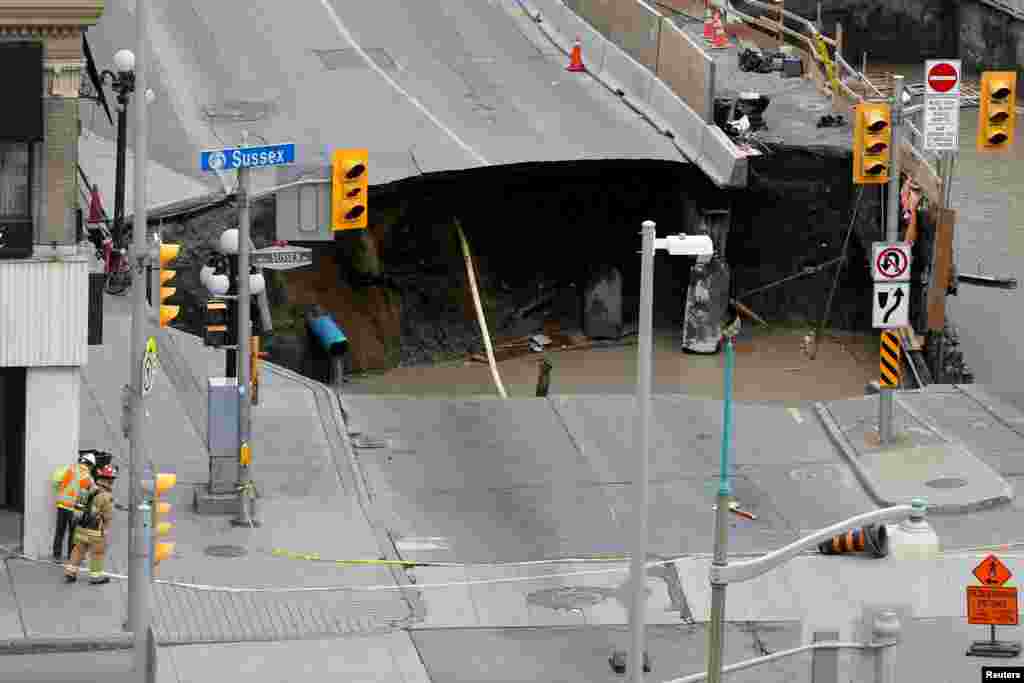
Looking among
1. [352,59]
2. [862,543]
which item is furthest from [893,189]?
[352,59]

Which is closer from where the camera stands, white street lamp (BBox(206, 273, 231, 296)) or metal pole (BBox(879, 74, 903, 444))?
white street lamp (BBox(206, 273, 231, 296))

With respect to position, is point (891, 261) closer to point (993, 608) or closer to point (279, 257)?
point (993, 608)

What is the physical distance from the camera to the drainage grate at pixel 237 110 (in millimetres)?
52125

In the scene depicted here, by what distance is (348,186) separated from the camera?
110 feet

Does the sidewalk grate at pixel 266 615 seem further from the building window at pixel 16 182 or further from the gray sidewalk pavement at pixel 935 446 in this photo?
the gray sidewalk pavement at pixel 935 446

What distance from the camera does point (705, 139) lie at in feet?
168

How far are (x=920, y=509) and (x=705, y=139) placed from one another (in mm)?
27539

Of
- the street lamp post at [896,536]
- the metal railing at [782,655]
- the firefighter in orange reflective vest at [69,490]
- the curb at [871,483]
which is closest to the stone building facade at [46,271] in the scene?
the firefighter in orange reflective vest at [69,490]

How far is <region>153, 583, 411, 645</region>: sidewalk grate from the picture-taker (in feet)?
108

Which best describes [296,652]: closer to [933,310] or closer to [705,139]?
[933,310]

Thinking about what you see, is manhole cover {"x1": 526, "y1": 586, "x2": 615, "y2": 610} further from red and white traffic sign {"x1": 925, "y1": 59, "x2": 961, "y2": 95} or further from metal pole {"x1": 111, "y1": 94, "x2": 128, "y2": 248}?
metal pole {"x1": 111, "y1": 94, "x2": 128, "y2": 248}

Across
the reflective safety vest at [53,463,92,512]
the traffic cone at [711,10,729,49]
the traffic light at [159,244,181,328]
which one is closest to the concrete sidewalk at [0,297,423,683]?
the reflective safety vest at [53,463,92,512]

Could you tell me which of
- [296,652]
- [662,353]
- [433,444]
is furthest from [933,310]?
[296,652]

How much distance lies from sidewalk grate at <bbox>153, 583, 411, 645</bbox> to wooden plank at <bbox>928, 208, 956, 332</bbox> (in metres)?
15.6
